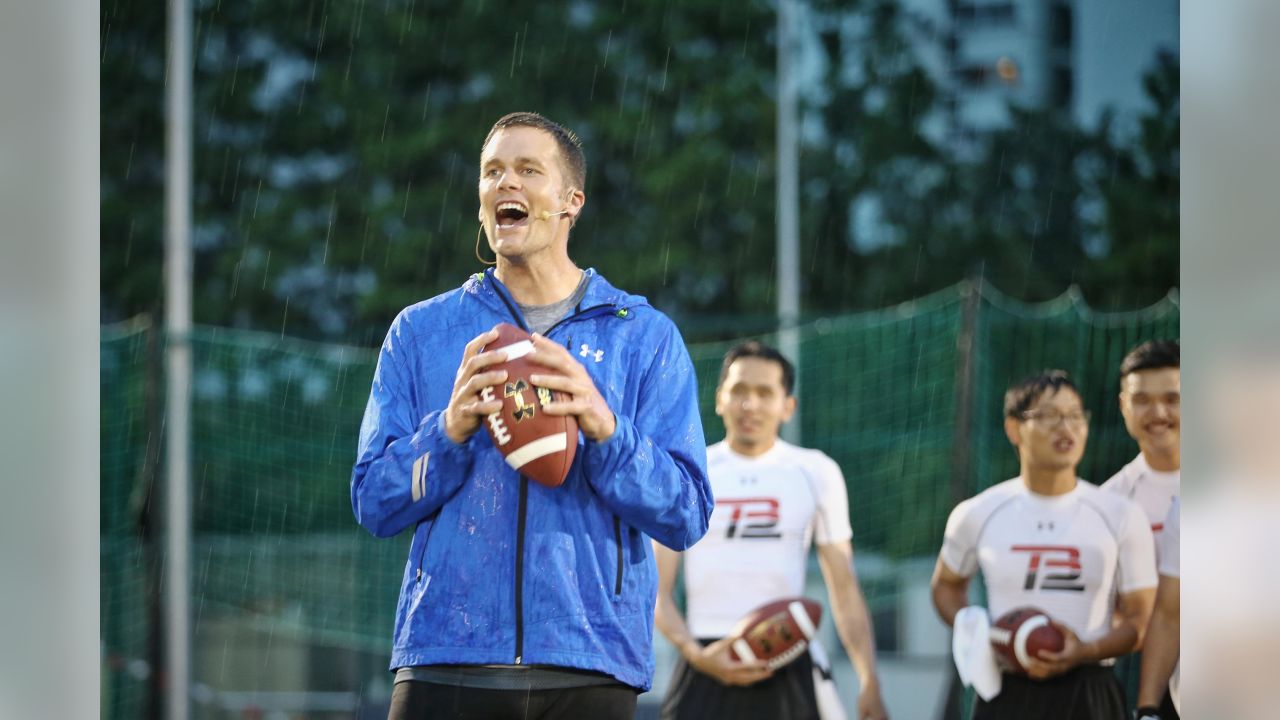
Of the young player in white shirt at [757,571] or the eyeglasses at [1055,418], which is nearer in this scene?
the eyeglasses at [1055,418]

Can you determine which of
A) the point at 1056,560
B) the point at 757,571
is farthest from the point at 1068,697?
the point at 757,571

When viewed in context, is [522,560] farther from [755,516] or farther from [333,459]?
[333,459]

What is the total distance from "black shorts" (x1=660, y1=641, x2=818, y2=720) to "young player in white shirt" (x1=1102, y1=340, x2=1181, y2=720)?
1.18m

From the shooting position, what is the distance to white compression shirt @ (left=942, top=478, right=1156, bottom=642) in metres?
5.18

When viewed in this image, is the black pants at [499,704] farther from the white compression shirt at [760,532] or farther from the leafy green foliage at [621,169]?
the leafy green foliage at [621,169]

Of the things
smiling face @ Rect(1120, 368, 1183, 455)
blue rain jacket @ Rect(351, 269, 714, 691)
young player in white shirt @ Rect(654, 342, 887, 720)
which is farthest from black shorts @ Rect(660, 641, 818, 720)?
blue rain jacket @ Rect(351, 269, 714, 691)

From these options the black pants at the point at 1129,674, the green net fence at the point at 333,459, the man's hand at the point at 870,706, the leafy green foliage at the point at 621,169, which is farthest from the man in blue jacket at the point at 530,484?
the leafy green foliage at the point at 621,169

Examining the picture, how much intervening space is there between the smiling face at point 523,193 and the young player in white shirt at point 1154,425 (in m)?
2.97

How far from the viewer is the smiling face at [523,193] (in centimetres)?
268

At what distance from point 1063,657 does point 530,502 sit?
3.05m

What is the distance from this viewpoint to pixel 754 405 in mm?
5617
